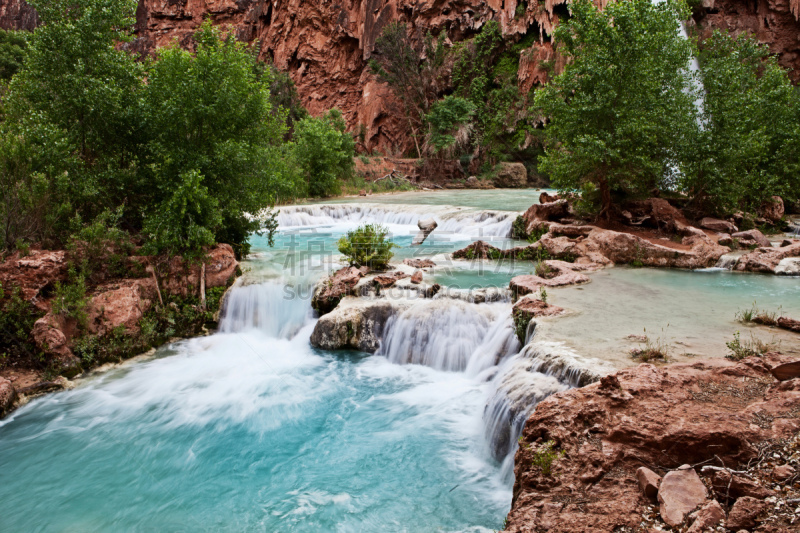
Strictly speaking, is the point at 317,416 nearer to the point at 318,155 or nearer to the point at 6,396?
the point at 6,396

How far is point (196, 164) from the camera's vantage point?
9375 mm

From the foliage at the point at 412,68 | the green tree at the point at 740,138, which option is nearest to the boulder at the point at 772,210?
the green tree at the point at 740,138

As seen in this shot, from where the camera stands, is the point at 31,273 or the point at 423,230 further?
the point at 423,230

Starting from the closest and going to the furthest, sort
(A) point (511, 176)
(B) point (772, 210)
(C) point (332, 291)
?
(C) point (332, 291) < (B) point (772, 210) < (A) point (511, 176)

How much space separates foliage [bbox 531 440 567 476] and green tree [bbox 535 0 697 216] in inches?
403

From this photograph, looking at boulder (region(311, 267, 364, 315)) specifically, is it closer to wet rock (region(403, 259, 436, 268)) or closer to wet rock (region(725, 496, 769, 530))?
wet rock (region(403, 259, 436, 268))

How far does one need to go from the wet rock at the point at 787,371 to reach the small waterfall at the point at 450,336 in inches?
141

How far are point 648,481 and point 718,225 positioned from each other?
540 inches

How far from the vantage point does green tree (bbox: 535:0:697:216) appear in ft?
40.5

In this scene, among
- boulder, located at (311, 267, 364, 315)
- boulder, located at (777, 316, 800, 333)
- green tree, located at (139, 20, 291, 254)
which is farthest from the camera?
boulder, located at (311, 267, 364, 315)

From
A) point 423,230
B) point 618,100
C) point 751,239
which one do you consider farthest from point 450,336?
point 751,239

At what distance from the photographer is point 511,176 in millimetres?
35531

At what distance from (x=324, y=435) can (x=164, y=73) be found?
7.56 metres

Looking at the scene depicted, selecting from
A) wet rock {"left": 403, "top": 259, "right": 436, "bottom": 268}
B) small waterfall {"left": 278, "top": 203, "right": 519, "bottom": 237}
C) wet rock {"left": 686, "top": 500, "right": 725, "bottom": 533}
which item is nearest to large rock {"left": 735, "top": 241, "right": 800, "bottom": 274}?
wet rock {"left": 403, "top": 259, "right": 436, "bottom": 268}
